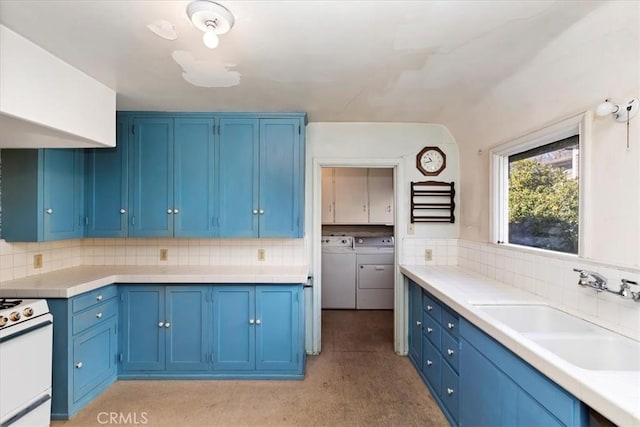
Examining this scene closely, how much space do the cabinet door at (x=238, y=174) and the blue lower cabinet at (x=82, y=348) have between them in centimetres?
109

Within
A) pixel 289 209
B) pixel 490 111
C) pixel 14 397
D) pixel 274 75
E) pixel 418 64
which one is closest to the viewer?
pixel 14 397

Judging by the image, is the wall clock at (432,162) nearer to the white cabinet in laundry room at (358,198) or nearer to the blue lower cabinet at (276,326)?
the white cabinet in laundry room at (358,198)

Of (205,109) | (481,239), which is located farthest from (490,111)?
(205,109)

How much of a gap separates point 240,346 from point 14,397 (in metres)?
1.34

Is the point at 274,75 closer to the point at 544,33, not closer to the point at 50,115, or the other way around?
the point at 50,115

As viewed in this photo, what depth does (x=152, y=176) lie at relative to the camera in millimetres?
2645

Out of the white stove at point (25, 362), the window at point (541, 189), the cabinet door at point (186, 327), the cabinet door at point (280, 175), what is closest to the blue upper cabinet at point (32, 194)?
the white stove at point (25, 362)

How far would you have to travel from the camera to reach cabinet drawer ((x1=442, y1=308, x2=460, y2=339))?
1.89 m

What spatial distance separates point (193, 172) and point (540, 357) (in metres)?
2.68

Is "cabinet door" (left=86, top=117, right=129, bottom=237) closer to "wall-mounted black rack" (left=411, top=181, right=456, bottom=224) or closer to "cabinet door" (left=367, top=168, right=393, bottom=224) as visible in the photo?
"wall-mounted black rack" (left=411, top=181, right=456, bottom=224)

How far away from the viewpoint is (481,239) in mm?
2586

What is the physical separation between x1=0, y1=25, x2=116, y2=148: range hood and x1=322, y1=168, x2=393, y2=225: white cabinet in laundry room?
9.98ft

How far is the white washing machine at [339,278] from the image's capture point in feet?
14.3

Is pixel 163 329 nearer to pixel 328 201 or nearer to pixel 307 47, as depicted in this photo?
pixel 307 47
